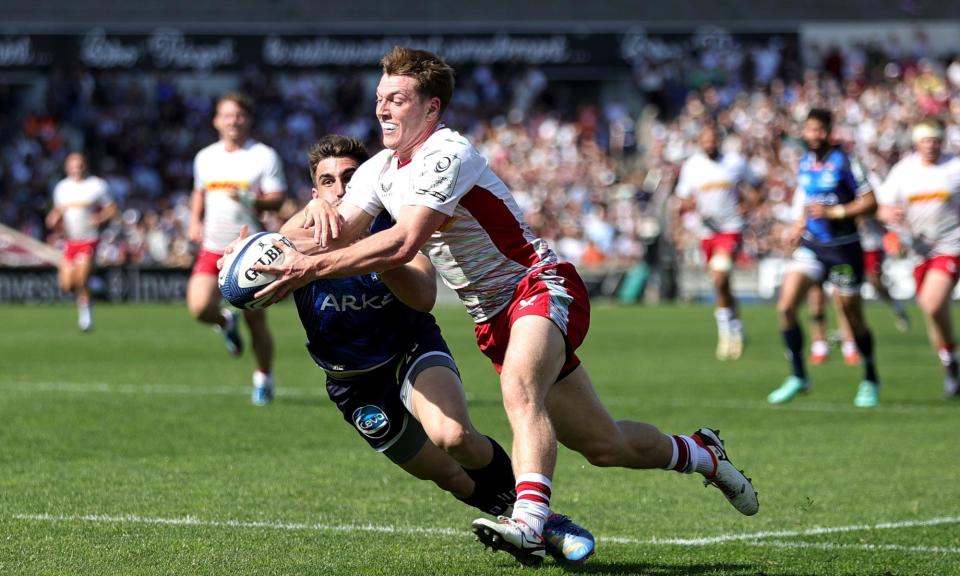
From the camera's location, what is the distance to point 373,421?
20.9 ft

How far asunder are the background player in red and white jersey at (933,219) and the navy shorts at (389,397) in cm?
802

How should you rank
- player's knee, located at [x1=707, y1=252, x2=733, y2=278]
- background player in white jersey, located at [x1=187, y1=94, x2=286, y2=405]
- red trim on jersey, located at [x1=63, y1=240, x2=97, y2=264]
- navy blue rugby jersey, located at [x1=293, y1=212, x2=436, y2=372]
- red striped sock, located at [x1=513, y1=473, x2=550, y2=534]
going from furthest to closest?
1. red trim on jersey, located at [x1=63, y1=240, x2=97, y2=264]
2. player's knee, located at [x1=707, y1=252, x2=733, y2=278]
3. background player in white jersey, located at [x1=187, y1=94, x2=286, y2=405]
4. navy blue rugby jersey, located at [x1=293, y1=212, x2=436, y2=372]
5. red striped sock, located at [x1=513, y1=473, x2=550, y2=534]

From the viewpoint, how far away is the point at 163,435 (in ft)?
34.9

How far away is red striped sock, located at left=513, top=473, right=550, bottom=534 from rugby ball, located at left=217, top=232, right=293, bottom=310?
1.16 m

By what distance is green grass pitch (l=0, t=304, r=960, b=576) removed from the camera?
6.32m

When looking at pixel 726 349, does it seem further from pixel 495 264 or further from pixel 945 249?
pixel 495 264

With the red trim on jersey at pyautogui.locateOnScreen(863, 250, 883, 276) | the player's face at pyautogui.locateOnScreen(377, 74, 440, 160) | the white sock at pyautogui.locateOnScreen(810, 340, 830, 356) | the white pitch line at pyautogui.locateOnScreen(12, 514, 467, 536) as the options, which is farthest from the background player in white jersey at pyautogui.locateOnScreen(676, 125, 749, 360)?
the player's face at pyautogui.locateOnScreen(377, 74, 440, 160)

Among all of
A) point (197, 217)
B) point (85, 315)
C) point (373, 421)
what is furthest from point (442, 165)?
point (85, 315)

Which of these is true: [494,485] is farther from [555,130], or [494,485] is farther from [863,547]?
[555,130]

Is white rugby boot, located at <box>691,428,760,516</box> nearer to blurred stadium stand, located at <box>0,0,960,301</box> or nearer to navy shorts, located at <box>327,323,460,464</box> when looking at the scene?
navy shorts, located at <box>327,323,460,464</box>

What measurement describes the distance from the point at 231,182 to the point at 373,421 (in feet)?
23.3

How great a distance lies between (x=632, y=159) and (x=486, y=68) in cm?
496

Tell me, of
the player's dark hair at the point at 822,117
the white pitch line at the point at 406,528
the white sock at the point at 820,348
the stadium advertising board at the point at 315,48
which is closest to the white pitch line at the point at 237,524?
the white pitch line at the point at 406,528

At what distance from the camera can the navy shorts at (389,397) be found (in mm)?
6379
